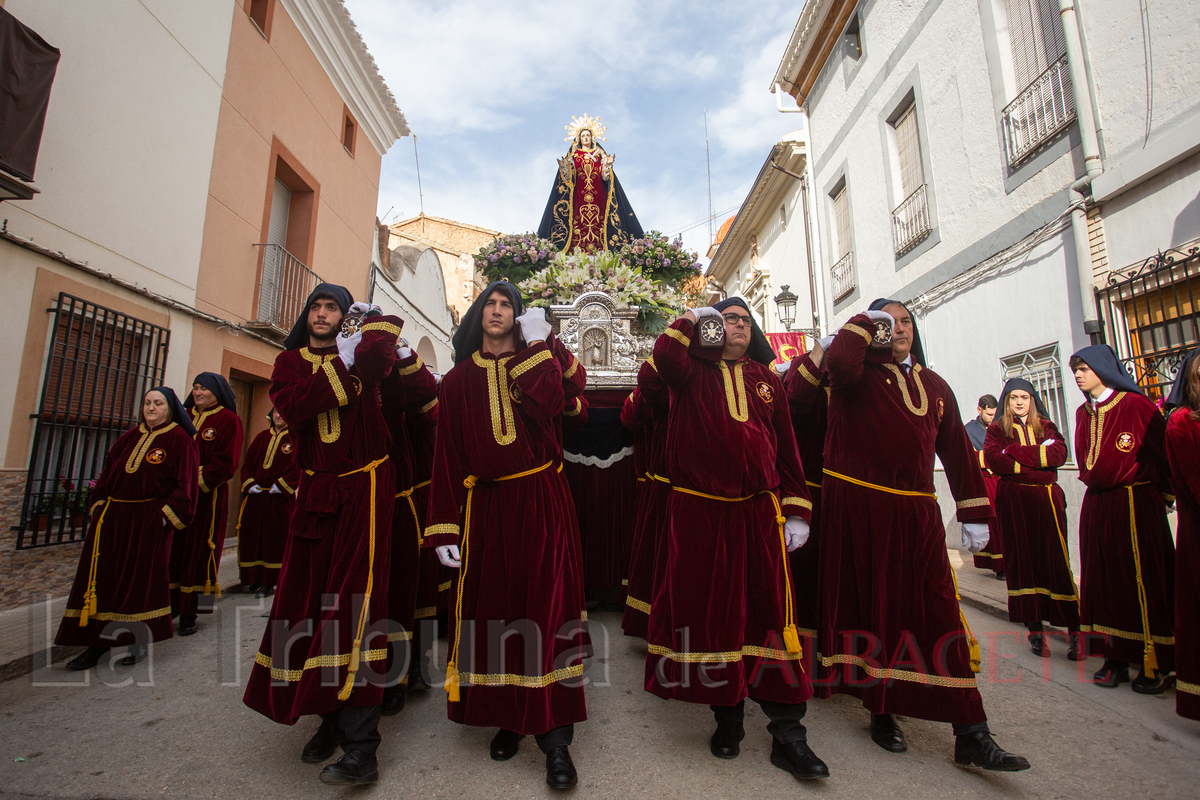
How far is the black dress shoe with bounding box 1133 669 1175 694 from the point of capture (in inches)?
126

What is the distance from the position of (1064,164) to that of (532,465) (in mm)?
6488

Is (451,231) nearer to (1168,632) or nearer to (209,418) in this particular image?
(209,418)

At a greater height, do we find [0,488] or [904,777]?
[0,488]

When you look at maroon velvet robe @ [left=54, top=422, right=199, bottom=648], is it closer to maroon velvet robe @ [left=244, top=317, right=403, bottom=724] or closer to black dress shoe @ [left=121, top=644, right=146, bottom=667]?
black dress shoe @ [left=121, top=644, right=146, bottom=667]

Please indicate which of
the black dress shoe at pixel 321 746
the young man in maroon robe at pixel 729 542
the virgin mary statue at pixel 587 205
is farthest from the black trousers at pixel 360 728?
the virgin mary statue at pixel 587 205

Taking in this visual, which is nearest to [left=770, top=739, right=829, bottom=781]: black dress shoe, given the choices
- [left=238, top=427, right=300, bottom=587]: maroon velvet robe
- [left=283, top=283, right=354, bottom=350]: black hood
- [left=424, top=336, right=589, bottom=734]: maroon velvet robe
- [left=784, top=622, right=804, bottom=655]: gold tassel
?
[left=784, top=622, right=804, bottom=655]: gold tassel

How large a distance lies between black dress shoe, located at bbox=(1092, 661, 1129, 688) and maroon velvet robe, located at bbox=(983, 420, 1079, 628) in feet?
1.95

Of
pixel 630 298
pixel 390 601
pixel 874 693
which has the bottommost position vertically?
pixel 874 693

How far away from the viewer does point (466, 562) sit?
262 cm

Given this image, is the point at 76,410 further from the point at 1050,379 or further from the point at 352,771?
the point at 1050,379

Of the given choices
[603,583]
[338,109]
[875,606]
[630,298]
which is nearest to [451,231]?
[338,109]

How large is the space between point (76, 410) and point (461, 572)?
4.92 metres

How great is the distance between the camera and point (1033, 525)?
14.0 feet

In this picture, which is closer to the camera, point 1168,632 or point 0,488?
point 1168,632
